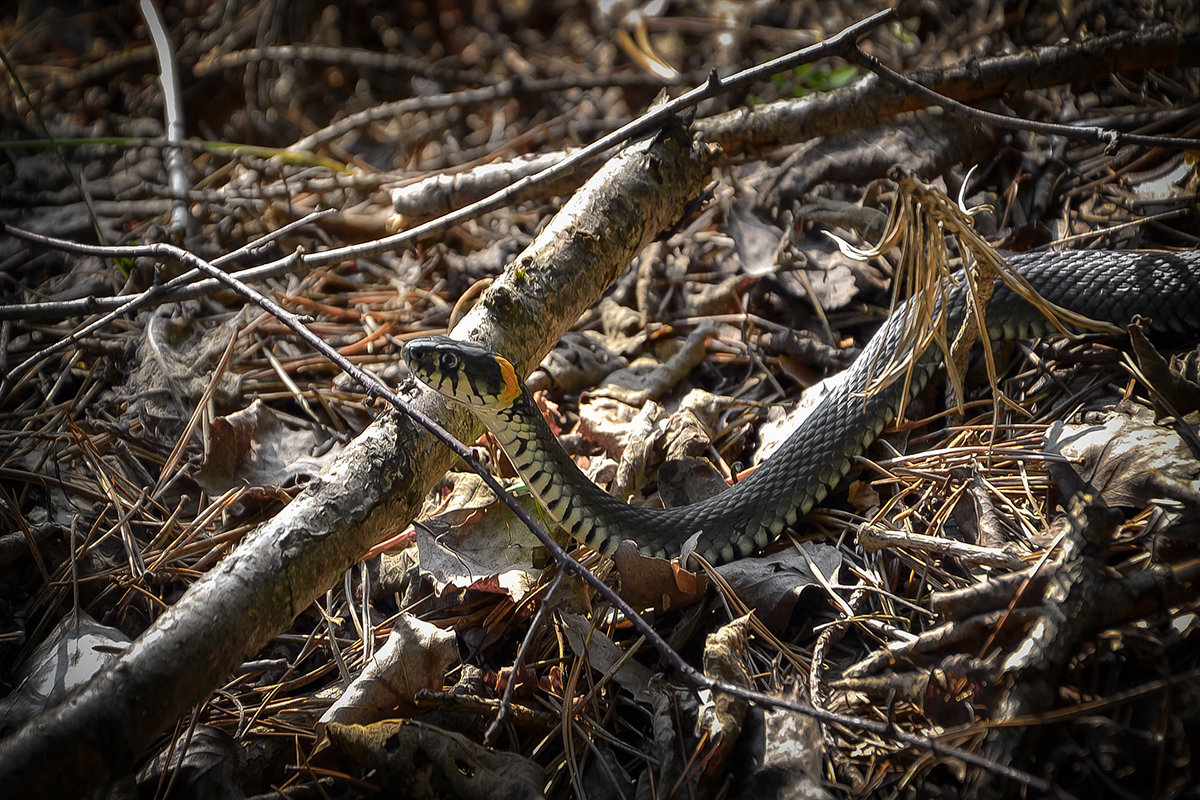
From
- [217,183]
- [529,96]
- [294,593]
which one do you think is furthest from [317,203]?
[294,593]

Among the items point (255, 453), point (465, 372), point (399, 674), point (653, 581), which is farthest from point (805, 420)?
point (255, 453)

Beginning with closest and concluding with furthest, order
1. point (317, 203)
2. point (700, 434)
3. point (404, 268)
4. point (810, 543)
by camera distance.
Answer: point (810, 543) < point (700, 434) < point (404, 268) < point (317, 203)

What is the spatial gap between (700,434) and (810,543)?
657mm

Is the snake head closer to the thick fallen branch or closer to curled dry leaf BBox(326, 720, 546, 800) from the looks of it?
the thick fallen branch

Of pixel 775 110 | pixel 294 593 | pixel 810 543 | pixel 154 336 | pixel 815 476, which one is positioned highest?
pixel 775 110

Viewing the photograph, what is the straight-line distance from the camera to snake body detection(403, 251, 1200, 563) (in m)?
2.81

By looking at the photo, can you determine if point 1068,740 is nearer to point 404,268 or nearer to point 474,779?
point 474,779

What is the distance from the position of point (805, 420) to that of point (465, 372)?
1389 mm

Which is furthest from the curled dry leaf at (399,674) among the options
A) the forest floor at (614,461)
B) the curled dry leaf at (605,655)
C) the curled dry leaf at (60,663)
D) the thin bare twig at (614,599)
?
the curled dry leaf at (60,663)

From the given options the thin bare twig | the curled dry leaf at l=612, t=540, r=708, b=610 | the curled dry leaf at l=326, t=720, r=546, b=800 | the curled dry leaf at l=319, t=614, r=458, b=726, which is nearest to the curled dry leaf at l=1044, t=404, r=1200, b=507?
the thin bare twig

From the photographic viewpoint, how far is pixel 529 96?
5.62 metres

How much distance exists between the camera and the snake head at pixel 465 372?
2.74 metres

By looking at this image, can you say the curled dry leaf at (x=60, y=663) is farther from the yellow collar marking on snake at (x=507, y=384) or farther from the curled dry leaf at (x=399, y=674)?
the yellow collar marking on snake at (x=507, y=384)

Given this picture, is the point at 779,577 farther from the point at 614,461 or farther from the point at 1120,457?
the point at 1120,457
